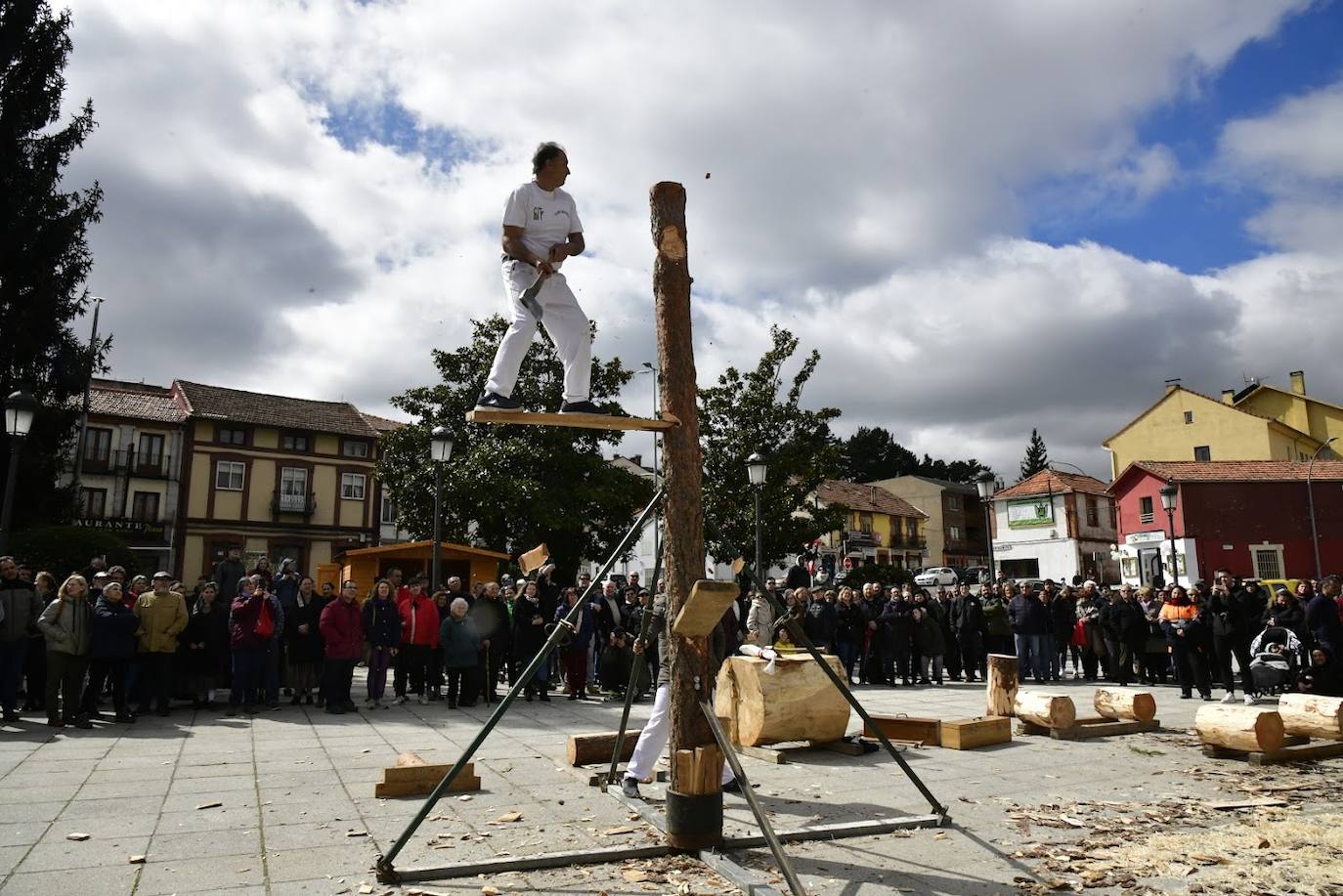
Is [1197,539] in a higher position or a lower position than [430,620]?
higher

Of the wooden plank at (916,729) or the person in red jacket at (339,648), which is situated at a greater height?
the person in red jacket at (339,648)

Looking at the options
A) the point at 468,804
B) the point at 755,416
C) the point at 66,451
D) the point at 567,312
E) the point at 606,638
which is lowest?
the point at 468,804

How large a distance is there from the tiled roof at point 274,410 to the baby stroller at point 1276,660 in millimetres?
43458

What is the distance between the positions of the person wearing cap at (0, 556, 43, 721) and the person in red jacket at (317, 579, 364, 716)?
10.6ft

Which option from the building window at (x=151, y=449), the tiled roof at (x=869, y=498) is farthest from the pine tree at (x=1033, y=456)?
the building window at (x=151, y=449)

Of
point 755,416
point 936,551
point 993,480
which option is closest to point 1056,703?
point 993,480

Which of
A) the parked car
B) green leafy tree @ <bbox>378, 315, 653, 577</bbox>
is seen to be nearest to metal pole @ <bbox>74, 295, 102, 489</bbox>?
green leafy tree @ <bbox>378, 315, 653, 577</bbox>

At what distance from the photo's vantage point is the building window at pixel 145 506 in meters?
42.3

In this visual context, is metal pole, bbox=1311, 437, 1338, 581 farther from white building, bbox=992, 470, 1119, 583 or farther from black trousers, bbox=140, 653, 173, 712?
black trousers, bbox=140, 653, 173, 712

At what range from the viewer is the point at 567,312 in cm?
560

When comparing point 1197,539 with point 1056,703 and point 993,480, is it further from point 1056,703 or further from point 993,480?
point 1056,703

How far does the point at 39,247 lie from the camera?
68.9 feet

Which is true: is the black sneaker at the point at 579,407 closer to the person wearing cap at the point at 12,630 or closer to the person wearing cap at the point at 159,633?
the person wearing cap at the point at 159,633

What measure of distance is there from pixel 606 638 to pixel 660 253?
9.65 m
